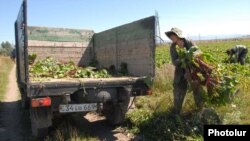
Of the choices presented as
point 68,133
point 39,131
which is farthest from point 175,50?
point 39,131

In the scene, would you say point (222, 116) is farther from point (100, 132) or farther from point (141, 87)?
point (100, 132)

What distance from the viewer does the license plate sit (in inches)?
246

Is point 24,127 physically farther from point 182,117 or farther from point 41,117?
point 182,117

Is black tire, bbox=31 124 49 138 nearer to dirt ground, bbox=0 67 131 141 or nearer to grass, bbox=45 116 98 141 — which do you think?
grass, bbox=45 116 98 141

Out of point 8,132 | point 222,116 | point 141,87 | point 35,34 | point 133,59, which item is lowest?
point 8,132

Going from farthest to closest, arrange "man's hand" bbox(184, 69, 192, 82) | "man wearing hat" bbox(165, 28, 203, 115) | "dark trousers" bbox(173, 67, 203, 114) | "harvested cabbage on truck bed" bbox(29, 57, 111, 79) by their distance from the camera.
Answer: "harvested cabbage on truck bed" bbox(29, 57, 111, 79)
"dark trousers" bbox(173, 67, 203, 114)
"man wearing hat" bbox(165, 28, 203, 115)
"man's hand" bbox(184, 69, 192, 82)

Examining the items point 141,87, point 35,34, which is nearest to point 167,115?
point 141,87

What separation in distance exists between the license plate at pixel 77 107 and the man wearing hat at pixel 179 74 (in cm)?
177

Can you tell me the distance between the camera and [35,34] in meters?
9.54

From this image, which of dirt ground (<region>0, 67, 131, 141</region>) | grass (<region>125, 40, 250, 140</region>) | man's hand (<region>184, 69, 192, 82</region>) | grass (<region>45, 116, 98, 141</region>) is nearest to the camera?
grass (<region>125, 40, 250, 140</region>)

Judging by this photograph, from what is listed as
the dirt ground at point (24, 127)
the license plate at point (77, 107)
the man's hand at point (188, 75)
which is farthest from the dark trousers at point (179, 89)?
the license plate at point (77, 107)

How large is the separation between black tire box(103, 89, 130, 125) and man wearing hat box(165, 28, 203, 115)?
1.05 m

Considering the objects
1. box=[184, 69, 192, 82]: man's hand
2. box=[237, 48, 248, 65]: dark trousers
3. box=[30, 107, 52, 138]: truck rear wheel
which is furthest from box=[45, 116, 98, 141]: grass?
box=[237, 48, 248, 65]: dark trousers

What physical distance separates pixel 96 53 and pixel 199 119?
4.46m
